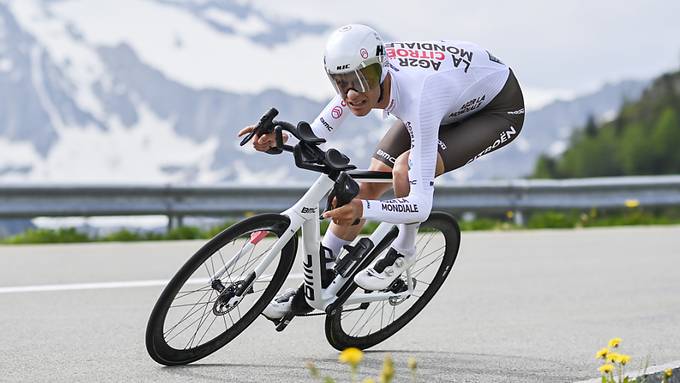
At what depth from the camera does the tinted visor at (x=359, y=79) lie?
16.4 feet

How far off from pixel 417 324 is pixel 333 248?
152cm

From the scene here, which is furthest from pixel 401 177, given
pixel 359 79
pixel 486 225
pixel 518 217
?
pixel 518 217

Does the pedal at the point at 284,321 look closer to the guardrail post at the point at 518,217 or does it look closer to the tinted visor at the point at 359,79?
the tinted visor at the point at 359,79

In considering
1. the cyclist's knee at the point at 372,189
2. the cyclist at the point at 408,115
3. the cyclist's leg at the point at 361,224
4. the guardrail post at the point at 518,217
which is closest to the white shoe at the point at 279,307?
the cyclist at the point at 408,115

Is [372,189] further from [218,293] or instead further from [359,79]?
[218,293]

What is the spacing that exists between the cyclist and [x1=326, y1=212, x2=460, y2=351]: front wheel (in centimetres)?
26

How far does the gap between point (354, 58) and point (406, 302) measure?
1.86 metres

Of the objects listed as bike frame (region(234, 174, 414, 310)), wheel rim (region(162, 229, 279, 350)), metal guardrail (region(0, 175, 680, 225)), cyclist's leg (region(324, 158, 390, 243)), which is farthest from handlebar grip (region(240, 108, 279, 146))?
metal guardrail (region(0, 175, 680, 225))

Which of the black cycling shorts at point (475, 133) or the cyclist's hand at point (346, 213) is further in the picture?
the black cycling shorts at point (475, 133)

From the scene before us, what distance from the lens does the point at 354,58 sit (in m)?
4.95

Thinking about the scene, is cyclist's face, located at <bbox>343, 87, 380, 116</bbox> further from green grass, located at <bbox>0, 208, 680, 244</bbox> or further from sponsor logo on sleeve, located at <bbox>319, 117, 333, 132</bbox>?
green grass, located at <bbox>0, 208, 680, 244</bbox>

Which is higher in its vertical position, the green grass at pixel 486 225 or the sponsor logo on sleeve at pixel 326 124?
the sponsor logo on sleeve at pixel 326 124

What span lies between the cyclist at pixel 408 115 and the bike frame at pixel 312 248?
0.12 meters

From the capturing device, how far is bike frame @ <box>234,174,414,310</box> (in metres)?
5.30
